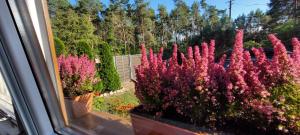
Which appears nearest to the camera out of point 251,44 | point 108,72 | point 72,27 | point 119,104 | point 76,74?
point 251,44

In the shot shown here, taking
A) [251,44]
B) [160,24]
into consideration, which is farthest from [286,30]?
[160,24]

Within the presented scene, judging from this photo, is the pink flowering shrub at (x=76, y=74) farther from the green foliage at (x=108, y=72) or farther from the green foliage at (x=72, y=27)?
the green foliage at (x=72, y=27)

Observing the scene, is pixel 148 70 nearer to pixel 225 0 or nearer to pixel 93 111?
pixel 225 0

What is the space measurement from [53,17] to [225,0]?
3.75 feet

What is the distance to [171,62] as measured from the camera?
46.8 inches

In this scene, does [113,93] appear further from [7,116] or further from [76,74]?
[7,116]

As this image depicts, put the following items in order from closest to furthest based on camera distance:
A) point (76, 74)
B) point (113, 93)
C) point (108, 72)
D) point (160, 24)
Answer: point (160, 24), point (113, 93), point (108, 72), point (76, 74)

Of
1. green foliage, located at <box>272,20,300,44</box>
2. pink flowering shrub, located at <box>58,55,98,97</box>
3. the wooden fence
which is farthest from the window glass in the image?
green foliage, located at <box>272,20,300,44</box>

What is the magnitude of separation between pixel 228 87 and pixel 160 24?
41 centimetres

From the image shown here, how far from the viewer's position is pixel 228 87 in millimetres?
952

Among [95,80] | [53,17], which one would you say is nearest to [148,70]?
[53,17]

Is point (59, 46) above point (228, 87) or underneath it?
above

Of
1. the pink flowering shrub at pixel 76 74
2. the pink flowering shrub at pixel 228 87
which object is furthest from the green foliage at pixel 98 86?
the pink flowering shrub at pixel 228 87

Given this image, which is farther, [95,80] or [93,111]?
[95,80]
